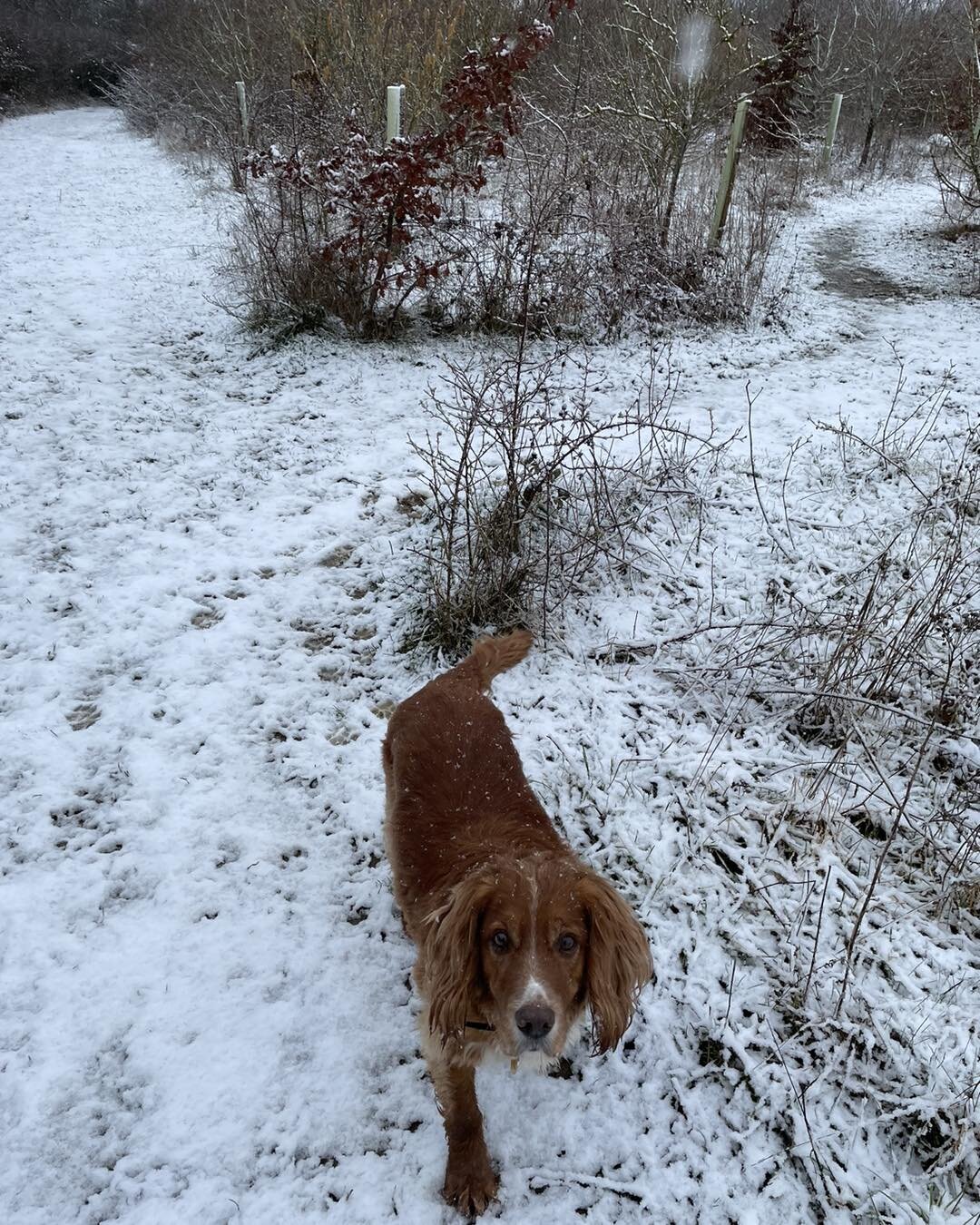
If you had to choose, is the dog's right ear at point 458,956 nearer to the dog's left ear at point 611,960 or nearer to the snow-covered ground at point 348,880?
the dog's left ear at point 611,960

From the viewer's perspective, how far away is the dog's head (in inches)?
73.4

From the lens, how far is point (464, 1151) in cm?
214

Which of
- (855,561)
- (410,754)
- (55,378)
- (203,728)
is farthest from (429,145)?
(410,754)

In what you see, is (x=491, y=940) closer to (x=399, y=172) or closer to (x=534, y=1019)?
(x=534, y=1019)

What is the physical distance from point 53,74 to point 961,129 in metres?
32.4

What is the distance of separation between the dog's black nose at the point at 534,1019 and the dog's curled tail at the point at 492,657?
4.58 feet

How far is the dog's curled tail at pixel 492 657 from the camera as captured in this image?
3.05 meters

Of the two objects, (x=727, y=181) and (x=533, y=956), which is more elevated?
(x=727, y=181)

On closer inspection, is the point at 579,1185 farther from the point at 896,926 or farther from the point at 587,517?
the point at 587,517

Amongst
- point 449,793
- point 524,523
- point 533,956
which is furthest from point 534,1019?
point 524,523

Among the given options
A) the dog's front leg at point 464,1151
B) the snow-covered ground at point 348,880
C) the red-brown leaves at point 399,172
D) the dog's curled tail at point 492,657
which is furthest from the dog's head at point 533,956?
the red-brown leaves at point 399,172

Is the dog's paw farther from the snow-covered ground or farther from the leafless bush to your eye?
the leafless bush

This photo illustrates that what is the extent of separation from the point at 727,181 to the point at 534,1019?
394 inches

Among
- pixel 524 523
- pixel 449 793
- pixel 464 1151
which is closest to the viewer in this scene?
pixel 464 1151
